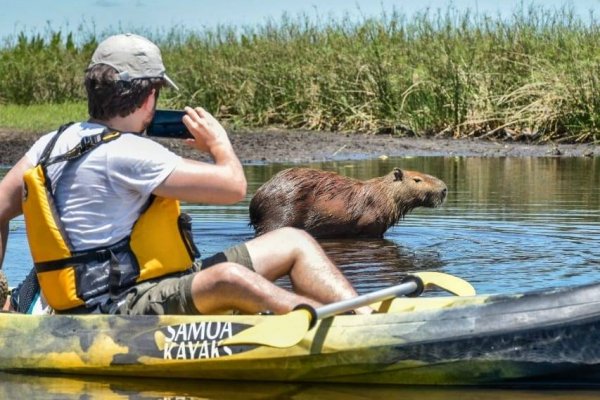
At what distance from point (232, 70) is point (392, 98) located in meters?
2.97

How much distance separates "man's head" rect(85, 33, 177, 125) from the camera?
18.9 ft

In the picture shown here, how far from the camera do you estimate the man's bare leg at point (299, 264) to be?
19.3 ft

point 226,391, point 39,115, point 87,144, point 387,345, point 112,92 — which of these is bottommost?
point 39,115

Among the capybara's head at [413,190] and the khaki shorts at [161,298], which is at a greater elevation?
the khaki shorts at [161,298]

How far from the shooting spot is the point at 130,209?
5734 millimetres

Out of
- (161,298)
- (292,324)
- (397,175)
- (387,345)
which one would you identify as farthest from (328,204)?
(292,324)

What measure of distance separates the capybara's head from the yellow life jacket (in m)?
5.84

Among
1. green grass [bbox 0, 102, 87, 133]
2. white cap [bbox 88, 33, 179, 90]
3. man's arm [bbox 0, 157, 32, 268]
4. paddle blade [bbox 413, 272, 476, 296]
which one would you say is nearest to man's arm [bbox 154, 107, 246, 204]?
white cap [bbox 88, 33, 179, 90]

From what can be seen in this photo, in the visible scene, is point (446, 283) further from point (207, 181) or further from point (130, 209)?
point (130, 209)

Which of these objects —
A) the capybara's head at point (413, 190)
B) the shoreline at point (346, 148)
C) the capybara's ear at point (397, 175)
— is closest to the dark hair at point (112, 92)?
the capybara's head at point (413, 190)

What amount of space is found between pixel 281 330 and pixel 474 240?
16.3 feet

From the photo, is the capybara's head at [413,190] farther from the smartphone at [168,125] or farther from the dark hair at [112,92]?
the dark hair at [112,92]

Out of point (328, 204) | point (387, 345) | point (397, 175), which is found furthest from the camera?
point (397, 175)

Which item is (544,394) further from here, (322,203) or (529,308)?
(322,203)
